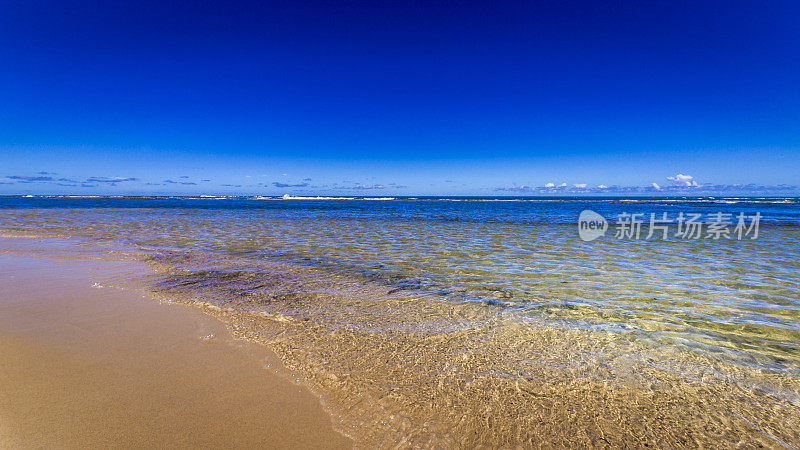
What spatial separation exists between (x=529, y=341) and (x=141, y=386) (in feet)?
11.3

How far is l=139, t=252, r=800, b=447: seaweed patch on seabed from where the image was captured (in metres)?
2.24

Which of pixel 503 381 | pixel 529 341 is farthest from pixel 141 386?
pixel 529 341

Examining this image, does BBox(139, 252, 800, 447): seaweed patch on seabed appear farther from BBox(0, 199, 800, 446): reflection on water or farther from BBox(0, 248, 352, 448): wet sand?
BBox(0, 248, 352, 448): wet sand

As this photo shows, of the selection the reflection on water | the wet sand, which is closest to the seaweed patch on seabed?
the reflection on water

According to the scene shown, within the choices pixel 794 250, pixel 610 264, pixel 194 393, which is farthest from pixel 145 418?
pixel 794 250

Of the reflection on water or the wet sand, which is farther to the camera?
the reflection on water

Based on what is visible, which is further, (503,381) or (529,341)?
(529,341)

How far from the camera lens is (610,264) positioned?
298 inches

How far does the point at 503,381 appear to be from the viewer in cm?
281

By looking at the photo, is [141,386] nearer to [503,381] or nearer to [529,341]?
[503,381]

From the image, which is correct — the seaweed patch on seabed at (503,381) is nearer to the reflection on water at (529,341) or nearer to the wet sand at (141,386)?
the reflection on water at (529,341)

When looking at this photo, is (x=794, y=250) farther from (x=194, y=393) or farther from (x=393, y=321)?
(x=194, y=393)

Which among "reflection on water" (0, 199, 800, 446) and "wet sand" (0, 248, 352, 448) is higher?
"wet sand" (0, 248, 352, 448)

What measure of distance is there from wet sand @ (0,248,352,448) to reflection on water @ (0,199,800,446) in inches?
10.9
